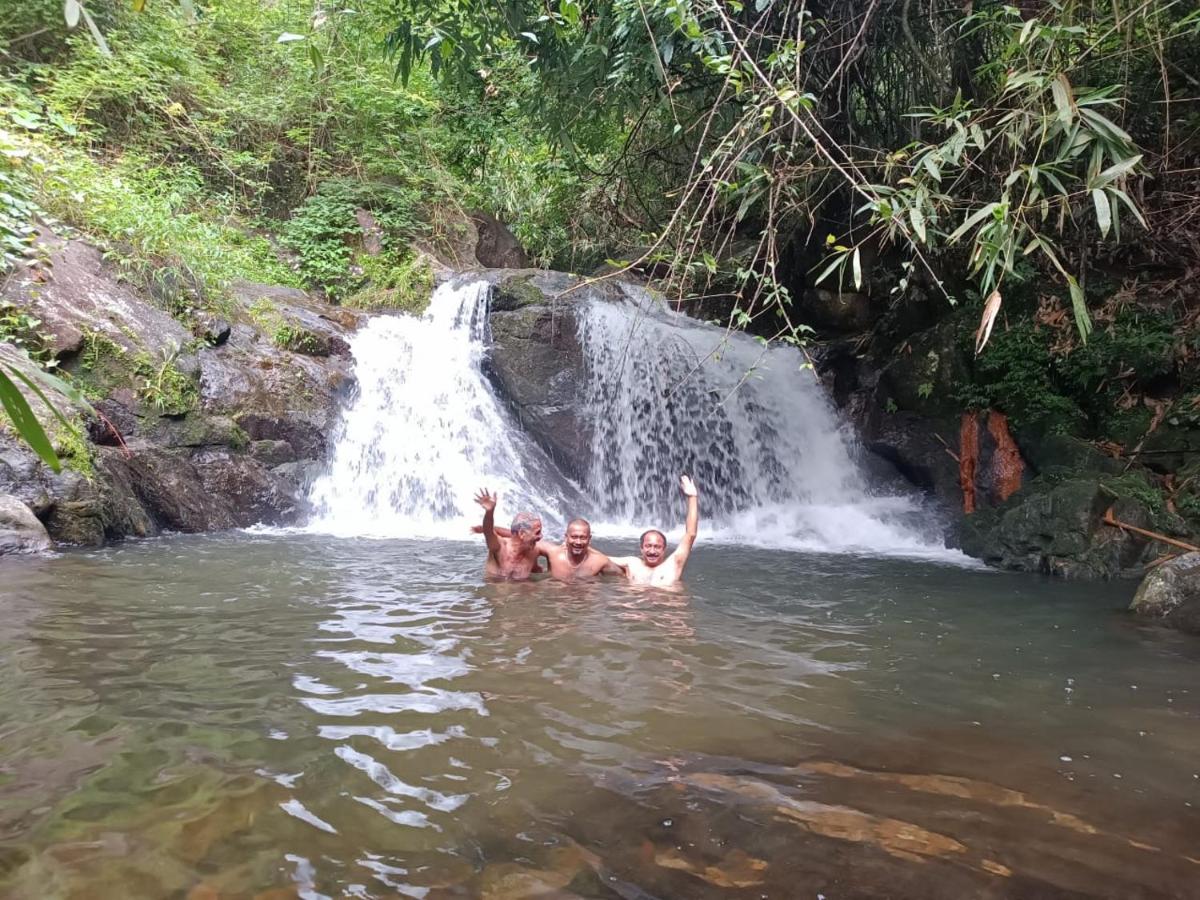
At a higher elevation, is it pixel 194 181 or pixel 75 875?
pixel 194 181

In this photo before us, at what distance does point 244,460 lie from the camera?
9484mm

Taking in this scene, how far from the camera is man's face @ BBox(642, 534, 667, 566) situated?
6320mm

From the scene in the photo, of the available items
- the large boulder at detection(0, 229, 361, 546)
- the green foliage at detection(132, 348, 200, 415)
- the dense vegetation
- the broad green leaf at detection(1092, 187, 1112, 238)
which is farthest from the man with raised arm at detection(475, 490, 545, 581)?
the green foliage at detection(132, 348, 200, 415)

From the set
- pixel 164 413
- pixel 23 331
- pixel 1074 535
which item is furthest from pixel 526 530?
pixel 23 331

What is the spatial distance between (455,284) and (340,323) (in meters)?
2.04

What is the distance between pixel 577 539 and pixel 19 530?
461cm

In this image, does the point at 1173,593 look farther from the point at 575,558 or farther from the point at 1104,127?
the point at 575,558

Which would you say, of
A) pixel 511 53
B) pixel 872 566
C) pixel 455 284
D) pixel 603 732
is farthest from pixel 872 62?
pixel 455 284

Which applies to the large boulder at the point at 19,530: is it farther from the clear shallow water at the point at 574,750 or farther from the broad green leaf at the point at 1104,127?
the broad green leaf at the point at 1104,127

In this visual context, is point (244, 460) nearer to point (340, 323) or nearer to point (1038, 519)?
point (340, 323)

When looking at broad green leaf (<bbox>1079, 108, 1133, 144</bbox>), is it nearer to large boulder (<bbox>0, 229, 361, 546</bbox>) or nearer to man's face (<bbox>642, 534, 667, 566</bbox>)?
man's face (<bbox>642, 534, 667, 566</bbox>)

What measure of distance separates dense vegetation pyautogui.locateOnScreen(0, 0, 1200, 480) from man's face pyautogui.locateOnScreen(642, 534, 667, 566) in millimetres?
1975

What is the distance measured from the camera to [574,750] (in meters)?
2.93

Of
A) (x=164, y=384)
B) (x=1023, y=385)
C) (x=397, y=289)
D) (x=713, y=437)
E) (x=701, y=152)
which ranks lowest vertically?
(x=713, y=437)
